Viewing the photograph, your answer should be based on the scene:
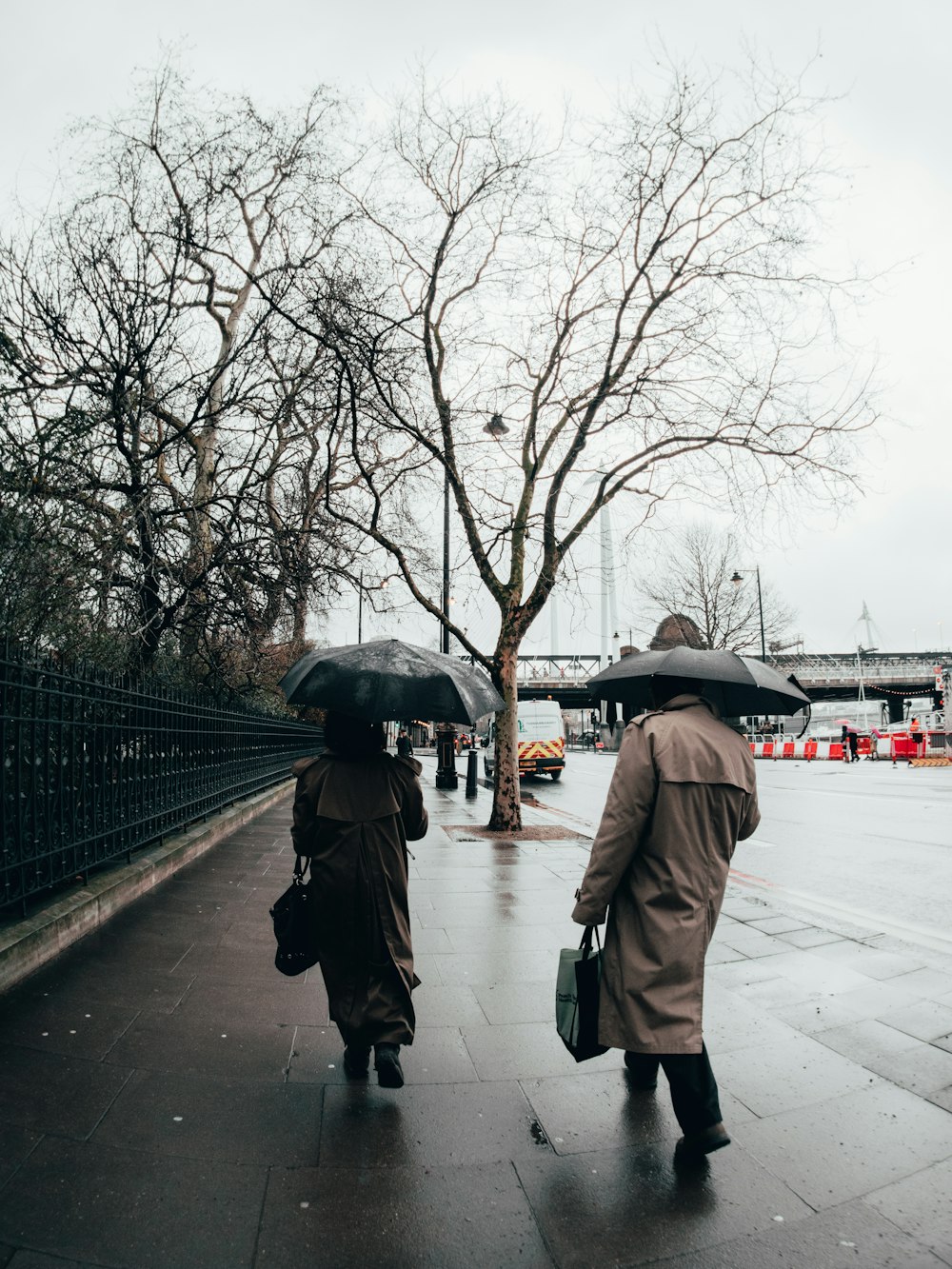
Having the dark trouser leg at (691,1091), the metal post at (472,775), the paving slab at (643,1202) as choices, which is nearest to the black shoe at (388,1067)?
the paving slab at (643,1202)

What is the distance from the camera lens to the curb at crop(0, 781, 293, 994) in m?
A: 3.87

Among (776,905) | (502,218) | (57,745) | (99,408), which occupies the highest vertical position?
(502,218)

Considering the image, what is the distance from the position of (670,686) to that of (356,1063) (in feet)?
6.58

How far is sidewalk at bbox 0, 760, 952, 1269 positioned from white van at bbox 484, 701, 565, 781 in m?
18.8

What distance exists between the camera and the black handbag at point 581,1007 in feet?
9.29

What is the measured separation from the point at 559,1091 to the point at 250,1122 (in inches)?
47.5

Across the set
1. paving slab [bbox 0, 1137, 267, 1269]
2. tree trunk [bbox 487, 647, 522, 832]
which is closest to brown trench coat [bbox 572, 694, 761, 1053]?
paving slab [bbox 0, 1137, 267, 1269]

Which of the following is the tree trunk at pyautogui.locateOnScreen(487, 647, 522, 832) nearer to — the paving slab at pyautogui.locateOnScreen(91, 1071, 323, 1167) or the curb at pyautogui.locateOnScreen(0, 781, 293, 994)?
the curb at pyautogui.locateOnScreen(0, 781, 293, 994)

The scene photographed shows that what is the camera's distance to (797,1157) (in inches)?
108

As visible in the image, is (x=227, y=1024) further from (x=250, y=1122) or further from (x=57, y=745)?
(x=57, y=745)

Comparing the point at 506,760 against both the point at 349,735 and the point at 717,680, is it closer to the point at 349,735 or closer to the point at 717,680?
the point at 349,735

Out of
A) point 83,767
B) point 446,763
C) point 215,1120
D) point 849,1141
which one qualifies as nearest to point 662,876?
point 849,1141

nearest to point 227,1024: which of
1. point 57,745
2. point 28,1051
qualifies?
point 28,1051

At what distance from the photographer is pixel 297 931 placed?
3.26 m
